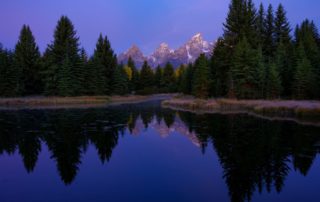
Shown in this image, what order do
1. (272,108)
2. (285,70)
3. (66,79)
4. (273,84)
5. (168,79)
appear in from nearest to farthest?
(272,108), (273,84), (285,70), (66,79), (168,79)

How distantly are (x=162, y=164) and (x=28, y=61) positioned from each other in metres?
54.4

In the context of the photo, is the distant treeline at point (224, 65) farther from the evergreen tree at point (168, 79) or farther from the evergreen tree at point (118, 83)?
the evergreen tree at point (168, 79)

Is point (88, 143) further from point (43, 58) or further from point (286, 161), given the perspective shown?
point (43, 58)

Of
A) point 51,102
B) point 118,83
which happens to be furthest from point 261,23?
point 51,102

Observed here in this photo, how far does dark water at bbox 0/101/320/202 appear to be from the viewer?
38.0 ft

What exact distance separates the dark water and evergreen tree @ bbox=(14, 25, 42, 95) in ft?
130

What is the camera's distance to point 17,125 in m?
27.9

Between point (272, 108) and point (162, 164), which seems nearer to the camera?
point (162, 164)

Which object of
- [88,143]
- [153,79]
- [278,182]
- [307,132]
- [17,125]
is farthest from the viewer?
[153,79]

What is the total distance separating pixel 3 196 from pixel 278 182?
9.22 metres

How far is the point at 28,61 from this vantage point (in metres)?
63.5

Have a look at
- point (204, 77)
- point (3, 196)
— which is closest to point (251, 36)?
point (204, 77)

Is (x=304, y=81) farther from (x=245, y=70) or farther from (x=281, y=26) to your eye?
(x=281, y=26)

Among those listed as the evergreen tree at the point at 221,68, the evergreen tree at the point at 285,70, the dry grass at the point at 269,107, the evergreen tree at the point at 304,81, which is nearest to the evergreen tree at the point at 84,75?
the dry grass at the point at 269,107
